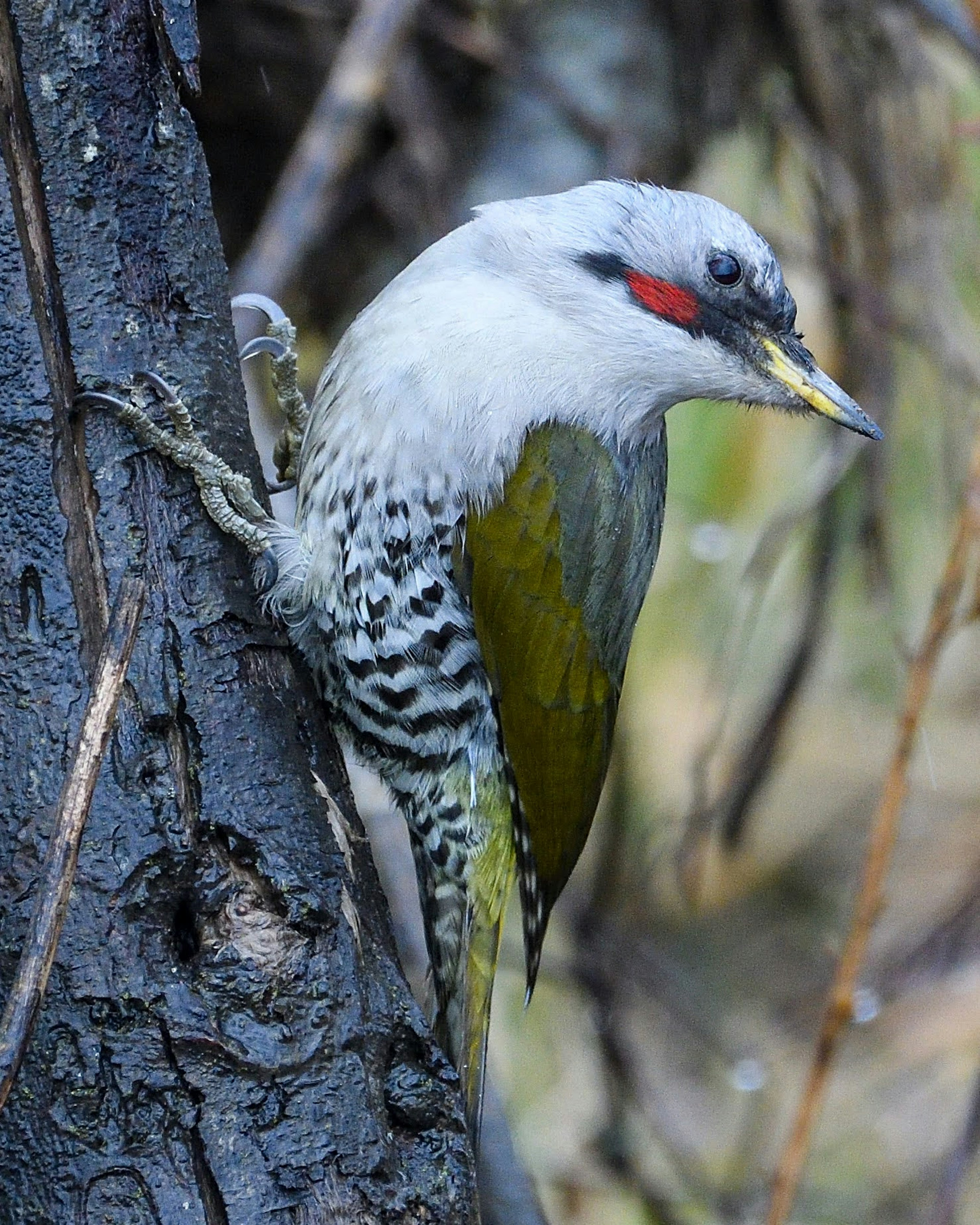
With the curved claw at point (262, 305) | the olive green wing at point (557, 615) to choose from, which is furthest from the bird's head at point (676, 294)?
the curved claw at point (262, 305)

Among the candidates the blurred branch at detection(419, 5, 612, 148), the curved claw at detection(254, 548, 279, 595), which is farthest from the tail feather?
the blurred branch at detection(419, 5, 612, 148)

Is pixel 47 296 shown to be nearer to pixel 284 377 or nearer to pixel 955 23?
pixel 284 377

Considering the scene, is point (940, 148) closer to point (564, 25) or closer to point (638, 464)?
point (564, 25)

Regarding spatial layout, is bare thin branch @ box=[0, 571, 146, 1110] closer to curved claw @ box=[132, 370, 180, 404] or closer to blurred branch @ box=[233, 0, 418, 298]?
curved claw @ box=[132, 370, 180, 404]

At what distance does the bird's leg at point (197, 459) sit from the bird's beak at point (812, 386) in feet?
2.98

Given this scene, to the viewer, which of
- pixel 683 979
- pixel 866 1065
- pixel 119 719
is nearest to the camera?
pixel 119 719

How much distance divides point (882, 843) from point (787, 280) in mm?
2066

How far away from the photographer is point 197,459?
1852mm

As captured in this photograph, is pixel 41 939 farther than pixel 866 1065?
No

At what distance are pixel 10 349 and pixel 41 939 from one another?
2.35 ft

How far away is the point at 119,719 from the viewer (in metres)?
1.70

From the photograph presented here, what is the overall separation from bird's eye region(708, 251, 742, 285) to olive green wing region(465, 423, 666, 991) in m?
0.34

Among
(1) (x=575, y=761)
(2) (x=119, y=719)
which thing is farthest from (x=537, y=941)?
(2) (x=119, y=719)

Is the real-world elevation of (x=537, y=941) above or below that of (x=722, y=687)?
below
